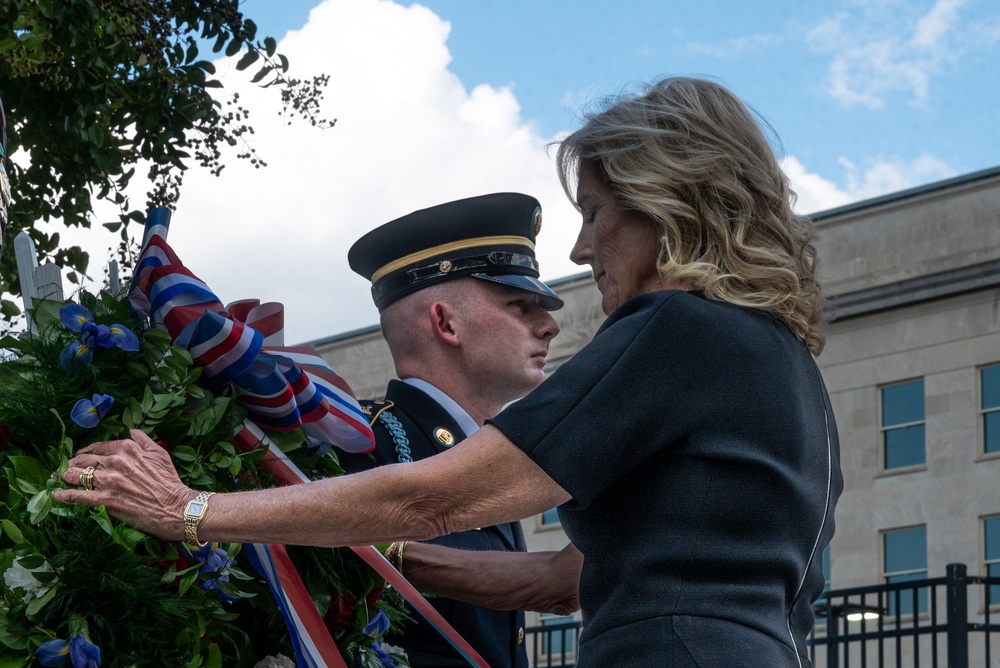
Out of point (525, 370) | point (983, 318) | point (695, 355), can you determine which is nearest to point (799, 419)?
point (695, 355)

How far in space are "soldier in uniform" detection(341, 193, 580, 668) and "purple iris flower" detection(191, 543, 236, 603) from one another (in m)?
1.04

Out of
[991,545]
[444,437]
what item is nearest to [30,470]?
[444,437]

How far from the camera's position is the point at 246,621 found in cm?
294

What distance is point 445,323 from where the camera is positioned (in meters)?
4.50

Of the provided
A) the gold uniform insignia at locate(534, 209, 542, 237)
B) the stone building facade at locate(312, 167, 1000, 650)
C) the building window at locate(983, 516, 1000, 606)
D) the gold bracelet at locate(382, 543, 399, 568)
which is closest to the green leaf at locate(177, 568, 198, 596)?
the gold bracelet at locate(382, 543, 399, 568)

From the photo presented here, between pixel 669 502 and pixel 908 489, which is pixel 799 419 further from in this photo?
pixel 908 489

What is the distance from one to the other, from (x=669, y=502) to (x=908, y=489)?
27782mm

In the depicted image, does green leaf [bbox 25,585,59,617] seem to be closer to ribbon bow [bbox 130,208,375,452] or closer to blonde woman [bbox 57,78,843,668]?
blonde woman [bbox 57,78,843,668]

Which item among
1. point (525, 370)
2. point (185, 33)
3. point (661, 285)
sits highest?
point (185, 33)

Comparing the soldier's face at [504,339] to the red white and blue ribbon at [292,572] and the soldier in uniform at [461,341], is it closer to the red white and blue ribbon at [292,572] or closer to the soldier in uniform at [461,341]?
the soldier in uniform at [461,341]

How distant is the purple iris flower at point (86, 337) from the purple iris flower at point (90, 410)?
9 centimetres

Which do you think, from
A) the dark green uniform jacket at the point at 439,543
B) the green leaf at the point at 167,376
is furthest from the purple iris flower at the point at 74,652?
the dark green uniform jacket at the point at 439,543

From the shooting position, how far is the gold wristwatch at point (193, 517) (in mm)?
2633

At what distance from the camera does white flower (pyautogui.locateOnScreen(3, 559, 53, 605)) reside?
98.8 inches
